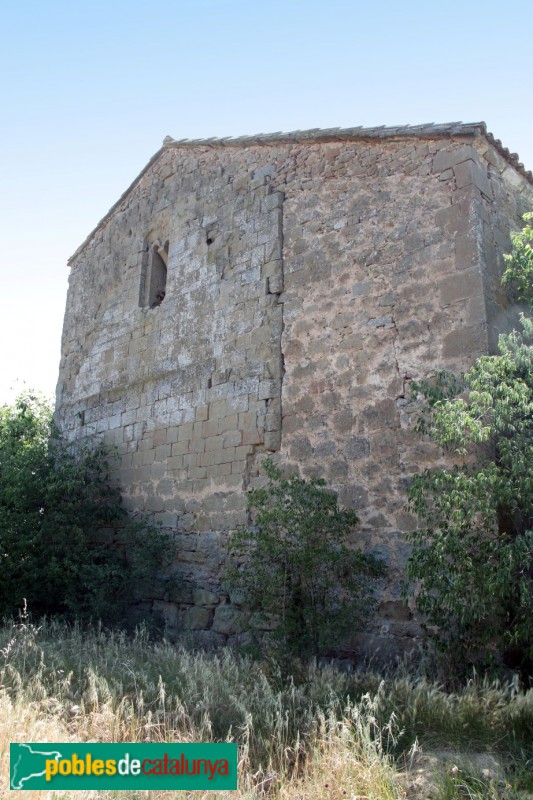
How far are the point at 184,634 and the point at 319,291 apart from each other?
406cm

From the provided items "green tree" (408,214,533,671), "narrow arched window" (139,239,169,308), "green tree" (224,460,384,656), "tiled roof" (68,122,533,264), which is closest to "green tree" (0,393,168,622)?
"green tree" (224,460,384,656)

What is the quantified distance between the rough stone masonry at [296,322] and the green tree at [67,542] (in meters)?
0.38

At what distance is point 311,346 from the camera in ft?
22.1

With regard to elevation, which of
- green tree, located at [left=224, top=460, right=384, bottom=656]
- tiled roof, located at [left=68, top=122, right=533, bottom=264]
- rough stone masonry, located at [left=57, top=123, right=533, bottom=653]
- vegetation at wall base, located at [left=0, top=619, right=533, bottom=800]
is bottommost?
vegetation at wall base, located at [left=0, top=619, right=533, bottom=800]

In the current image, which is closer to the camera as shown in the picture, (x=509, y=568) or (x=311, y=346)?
(x=509, y=568)

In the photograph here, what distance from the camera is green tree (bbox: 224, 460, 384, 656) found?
543 centimetres

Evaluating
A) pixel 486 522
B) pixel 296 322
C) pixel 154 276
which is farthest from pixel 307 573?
pixel 154 276

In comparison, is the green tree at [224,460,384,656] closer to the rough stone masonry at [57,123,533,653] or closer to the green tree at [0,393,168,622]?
the rough stone masonry at [57,123,533,653]

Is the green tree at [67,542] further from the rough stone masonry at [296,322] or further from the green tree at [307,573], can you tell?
the green tree at [307,573]

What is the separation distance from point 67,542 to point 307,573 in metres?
3.56

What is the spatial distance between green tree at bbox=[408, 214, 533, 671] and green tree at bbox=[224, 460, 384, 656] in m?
0.69

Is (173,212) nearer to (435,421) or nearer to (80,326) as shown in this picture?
(80,326)

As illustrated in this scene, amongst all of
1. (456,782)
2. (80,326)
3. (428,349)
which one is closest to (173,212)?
(80,326)

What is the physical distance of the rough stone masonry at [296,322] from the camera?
231 inches
